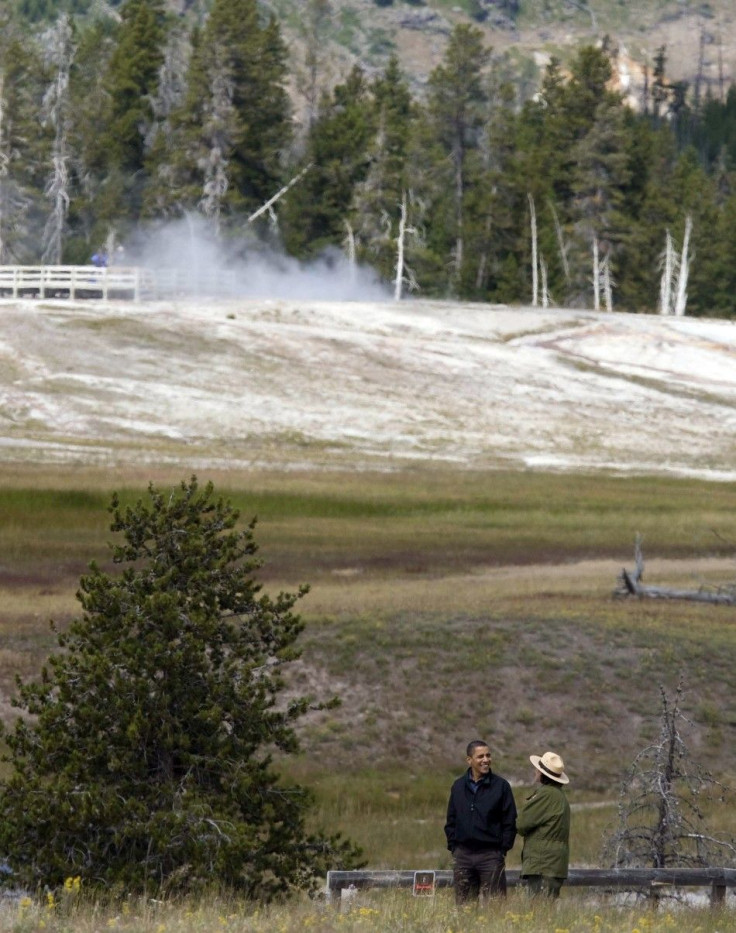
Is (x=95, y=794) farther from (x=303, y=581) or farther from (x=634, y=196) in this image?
(x=634, y=196)

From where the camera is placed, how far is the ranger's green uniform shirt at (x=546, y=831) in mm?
11891

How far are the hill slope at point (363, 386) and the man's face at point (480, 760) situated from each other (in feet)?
110

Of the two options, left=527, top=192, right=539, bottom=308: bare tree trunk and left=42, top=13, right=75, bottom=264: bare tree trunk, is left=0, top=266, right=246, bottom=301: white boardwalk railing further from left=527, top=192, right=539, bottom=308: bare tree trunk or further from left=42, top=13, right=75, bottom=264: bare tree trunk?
left=527, top=192, right=539, bottom=308: bare tree trunk

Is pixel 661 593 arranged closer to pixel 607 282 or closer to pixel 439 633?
pixel 439 633

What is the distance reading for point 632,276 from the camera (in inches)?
4013

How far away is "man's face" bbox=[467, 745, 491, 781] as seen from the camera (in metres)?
11.5

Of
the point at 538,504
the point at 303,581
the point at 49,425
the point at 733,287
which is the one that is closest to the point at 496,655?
the point at 303,581

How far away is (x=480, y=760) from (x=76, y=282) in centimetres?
7064

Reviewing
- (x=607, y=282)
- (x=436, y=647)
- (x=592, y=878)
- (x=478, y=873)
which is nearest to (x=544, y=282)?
(x=607, y=282)

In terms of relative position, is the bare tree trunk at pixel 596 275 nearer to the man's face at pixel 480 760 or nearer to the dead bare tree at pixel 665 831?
the dead bare tree at pixel 665 831

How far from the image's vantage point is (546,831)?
1198cm

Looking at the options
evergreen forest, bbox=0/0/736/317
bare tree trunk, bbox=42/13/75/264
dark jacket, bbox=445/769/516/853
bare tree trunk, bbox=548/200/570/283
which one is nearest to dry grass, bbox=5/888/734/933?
dark jacket, bbox=445/769/516/853

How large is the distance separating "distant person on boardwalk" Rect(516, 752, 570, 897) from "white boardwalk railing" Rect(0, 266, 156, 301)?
68539 millimetres

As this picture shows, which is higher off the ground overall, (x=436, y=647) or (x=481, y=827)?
(x=481, y=827)
